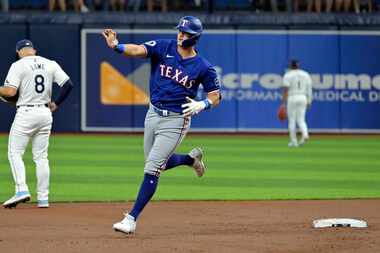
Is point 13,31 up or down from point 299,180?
up

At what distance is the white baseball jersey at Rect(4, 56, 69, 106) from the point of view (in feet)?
43.5

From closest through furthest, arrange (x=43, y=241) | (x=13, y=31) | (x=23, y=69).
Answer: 1. (x=43, y=241)
2. (x=23, y=69)
3. (x=13, y=31)

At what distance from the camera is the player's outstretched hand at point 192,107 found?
423 inches

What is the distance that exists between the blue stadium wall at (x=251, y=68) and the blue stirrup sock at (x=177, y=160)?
17374mm

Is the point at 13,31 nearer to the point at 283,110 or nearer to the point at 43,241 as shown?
the point at 283,110

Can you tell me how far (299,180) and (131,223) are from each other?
7225mm

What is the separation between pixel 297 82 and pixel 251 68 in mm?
5550

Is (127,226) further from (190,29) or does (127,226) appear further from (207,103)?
(190,29)

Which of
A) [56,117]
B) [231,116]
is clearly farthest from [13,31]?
[231,116]

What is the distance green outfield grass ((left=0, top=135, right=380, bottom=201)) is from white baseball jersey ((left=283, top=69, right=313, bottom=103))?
4.14ft

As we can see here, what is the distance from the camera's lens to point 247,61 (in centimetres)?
3030

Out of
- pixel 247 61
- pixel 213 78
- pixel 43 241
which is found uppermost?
pixel 247 61

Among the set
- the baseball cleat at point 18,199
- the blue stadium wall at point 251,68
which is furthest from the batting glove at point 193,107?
the blue stadium wall at point 251,68

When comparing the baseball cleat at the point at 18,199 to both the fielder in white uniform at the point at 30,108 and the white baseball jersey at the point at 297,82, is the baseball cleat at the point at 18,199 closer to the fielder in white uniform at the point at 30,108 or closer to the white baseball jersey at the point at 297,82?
the fielder in white uniform at the point at 30,108
